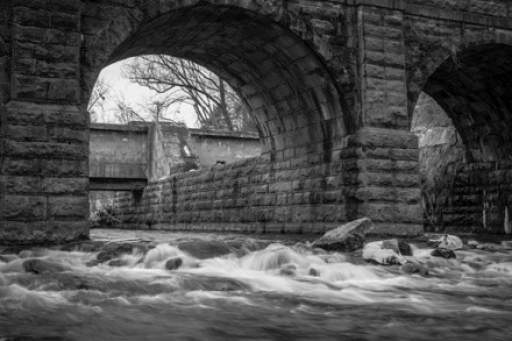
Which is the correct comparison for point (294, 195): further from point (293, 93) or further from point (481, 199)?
point (481, 199)

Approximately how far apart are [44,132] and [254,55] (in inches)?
194

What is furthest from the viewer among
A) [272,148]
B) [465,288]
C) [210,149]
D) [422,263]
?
[210,149]

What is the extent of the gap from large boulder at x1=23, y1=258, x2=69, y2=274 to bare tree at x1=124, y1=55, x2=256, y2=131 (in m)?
23.1

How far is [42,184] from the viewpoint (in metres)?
8.80

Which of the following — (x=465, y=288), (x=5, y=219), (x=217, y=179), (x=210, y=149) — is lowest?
(x=465, y=288)

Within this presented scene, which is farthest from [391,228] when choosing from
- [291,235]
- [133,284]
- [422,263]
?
[133,284]

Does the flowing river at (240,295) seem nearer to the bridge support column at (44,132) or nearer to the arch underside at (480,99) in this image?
the bridge support column at (44,132)

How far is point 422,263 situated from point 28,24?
6.41 meters

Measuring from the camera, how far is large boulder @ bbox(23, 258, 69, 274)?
6422 millimetres

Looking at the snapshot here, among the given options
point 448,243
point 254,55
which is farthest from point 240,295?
point 254,55

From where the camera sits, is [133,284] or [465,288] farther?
[465,288]

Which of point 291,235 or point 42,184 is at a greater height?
point 42,184

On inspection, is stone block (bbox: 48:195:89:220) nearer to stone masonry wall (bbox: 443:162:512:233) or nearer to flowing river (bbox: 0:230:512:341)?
flowing river (bbox: 0:230:512:341)

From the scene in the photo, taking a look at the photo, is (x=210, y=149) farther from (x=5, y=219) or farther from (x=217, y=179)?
(x=5, y=219)
